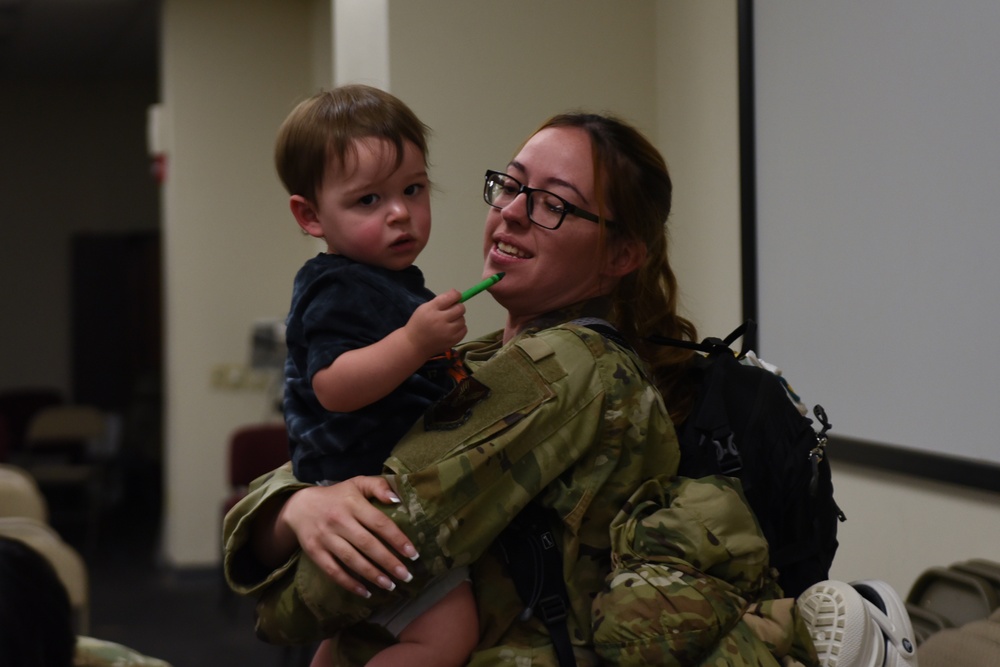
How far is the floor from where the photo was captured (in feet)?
16.6

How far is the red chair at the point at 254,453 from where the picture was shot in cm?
530

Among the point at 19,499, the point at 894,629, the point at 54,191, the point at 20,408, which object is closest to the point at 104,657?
the point at 894,629

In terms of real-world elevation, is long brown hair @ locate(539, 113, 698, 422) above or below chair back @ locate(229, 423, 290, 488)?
above

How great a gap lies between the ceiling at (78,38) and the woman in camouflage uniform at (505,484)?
6234mm

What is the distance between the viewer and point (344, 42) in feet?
12.2

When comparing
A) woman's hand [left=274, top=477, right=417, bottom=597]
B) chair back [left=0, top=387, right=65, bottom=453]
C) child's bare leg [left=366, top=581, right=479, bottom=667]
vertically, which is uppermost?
woman's hand [left=274, top=477, right=417, bottom=597]

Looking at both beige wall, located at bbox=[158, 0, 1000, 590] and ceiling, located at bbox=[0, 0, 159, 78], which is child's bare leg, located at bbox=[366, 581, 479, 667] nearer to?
beige wall, located at bbox=[158, 0, 1000, 590]

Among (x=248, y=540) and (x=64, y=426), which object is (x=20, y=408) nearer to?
(x=64, y=426)

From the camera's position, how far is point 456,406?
4.32ft

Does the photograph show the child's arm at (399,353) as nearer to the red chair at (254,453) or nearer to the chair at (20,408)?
the red chair at (254,453)

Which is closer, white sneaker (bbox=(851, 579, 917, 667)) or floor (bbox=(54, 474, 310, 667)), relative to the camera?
white sneaker (bbox=(851, 579, 917, 667))

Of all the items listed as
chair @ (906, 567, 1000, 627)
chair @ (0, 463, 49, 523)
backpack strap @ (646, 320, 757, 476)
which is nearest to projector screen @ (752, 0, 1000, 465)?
chair @ (906, 567, 1000, 627)

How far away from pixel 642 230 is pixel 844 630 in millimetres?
594

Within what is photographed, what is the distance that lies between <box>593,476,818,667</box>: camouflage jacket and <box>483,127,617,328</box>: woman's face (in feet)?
1.13
